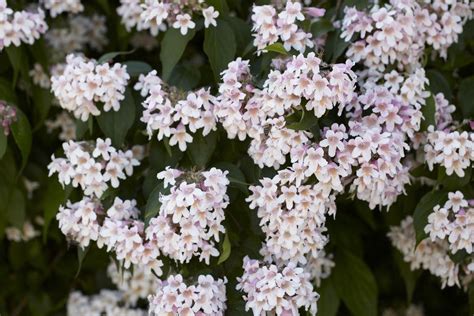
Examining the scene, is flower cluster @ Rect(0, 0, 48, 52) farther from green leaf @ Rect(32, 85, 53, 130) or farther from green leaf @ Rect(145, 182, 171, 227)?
green leaf @ Rect(145, 182, 171, 227)

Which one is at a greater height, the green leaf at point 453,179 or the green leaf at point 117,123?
the green leaf at point 117,123

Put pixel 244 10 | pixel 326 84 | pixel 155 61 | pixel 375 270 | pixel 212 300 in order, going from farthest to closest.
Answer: pixel 375 270 < pixel 155 61 < pixel 244 10 < pixel 212 300 < pixel 326 84

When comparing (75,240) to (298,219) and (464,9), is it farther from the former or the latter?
(464,9)

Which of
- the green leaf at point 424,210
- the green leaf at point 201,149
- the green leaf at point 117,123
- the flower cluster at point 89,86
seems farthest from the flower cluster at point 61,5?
Result: the green leaf at point 424,210

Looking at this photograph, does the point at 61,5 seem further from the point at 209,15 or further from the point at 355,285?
the point at 355,285

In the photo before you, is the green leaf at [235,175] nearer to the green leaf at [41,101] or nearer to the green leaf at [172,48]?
the green leaf at [172,48]

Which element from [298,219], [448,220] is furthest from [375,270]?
[298,219]

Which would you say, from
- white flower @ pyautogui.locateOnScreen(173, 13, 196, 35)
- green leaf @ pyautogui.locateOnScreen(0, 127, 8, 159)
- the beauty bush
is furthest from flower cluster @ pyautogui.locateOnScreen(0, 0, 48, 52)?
white flower @ pyautogui.locateOnScreen(173, 13, 196, 35)

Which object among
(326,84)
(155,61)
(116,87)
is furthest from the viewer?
(155,61)
